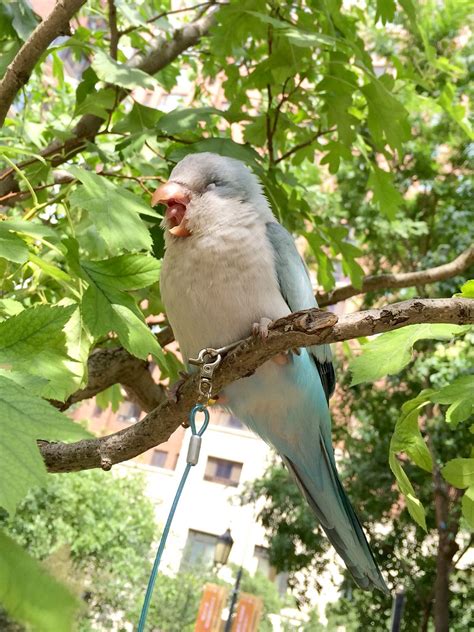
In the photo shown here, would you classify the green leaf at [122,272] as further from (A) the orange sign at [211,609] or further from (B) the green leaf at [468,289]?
(A) the orange sign at [211,609]

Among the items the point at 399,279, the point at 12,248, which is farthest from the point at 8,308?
the point at 399,279

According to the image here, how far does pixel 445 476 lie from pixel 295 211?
0.86 m

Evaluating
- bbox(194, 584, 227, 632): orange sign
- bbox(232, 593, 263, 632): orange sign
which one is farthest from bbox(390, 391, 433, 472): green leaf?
bbox(194, 584, 227, 632): orange sign

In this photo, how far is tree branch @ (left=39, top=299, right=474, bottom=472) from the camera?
627 mm

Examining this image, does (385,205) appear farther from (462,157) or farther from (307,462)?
(462,157)

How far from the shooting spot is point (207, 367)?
726mm

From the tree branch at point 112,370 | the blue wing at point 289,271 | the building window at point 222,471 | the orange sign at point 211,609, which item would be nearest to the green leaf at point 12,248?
the blue wing at point 289,271

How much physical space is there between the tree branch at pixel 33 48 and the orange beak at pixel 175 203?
0.33 meters

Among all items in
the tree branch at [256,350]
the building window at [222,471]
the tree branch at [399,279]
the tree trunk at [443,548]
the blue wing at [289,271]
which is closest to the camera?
the tree branch at [256,350]

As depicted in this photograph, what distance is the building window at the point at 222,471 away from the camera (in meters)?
7.32

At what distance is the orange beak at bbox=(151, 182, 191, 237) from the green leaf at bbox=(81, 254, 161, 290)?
7 centimetres

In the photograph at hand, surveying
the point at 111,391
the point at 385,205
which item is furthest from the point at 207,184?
the point at 111,391

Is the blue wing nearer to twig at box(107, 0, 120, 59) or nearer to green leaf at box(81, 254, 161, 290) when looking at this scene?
green leaf at box(81, 254, 161, 290)

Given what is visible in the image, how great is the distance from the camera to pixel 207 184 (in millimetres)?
966
